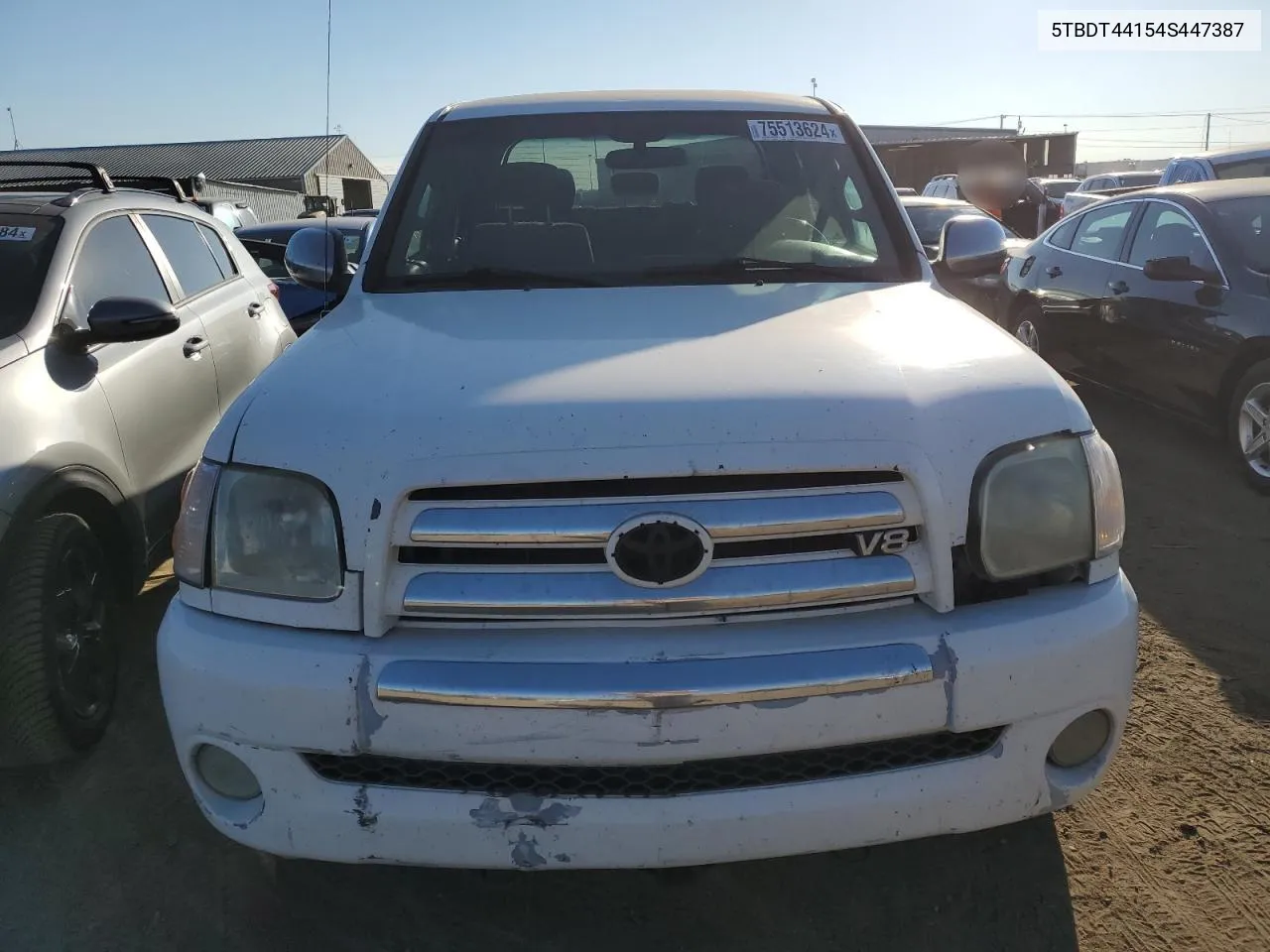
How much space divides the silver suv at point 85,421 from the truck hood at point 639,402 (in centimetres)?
110

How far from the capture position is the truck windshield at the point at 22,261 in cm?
311

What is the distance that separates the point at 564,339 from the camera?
2.23 meters

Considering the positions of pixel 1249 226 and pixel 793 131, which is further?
pixel 1249 226

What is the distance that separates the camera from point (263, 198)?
3662 centimetres

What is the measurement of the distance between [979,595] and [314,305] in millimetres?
6349

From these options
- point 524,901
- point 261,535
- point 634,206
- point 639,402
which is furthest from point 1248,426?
point 261,535

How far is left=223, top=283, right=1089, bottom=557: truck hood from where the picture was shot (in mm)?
1799

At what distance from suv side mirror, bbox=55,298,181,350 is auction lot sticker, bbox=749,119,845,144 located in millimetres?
2136

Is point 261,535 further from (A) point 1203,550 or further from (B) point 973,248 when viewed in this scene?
(A) point 1203,550

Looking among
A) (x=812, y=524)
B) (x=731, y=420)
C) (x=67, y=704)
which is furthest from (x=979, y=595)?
(x=67, y=704)

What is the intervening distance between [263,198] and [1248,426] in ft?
123

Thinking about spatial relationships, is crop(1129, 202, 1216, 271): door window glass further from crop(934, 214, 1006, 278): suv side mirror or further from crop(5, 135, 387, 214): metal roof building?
crop(5, 135, 387, 214): metal roof building

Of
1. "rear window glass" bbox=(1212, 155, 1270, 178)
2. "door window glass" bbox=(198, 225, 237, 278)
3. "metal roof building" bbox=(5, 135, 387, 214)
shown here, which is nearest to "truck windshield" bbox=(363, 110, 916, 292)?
"door window glass" bbox=(198, 225, 237, 278)

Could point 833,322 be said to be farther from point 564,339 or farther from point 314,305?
point 314,305
